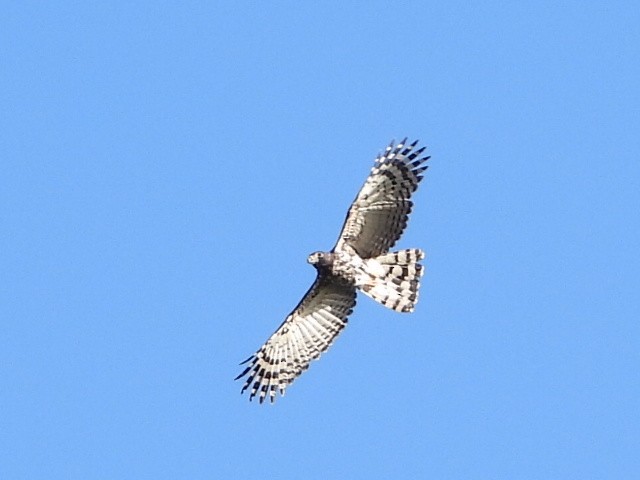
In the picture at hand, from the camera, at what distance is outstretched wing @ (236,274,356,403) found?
22.3 meters

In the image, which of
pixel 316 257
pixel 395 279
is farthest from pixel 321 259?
pixel 395 279

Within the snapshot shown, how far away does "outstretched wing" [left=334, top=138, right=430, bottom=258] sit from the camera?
21641 millimetres

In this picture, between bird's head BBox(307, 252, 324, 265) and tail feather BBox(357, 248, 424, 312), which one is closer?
bird's head BBox(307, 252, 324, 265)

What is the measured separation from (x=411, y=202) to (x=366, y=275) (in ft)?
3.51

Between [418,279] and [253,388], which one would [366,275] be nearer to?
[418,279]

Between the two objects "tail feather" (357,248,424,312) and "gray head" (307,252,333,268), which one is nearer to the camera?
"gray head" (307,252,333,268)

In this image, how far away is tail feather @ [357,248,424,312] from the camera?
21859mm

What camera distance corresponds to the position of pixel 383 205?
2164 centimetres

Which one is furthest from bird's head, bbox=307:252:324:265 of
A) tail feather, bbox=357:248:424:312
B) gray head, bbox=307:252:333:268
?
tail feather, bbox=357:248:424:312

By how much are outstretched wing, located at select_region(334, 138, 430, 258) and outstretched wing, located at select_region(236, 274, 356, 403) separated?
800 millimetres

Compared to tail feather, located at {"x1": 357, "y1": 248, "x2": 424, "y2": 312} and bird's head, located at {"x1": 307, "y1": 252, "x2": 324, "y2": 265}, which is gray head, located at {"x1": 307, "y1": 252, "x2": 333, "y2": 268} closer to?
bird's head, located at {"x1": 307, "y1": 252, "x2": 324, "y2": 265}

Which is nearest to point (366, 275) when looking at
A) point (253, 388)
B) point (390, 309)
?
point (390, 309)

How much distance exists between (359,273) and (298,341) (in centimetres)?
137

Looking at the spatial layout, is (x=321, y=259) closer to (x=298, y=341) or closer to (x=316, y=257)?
(x=316, y=257)
